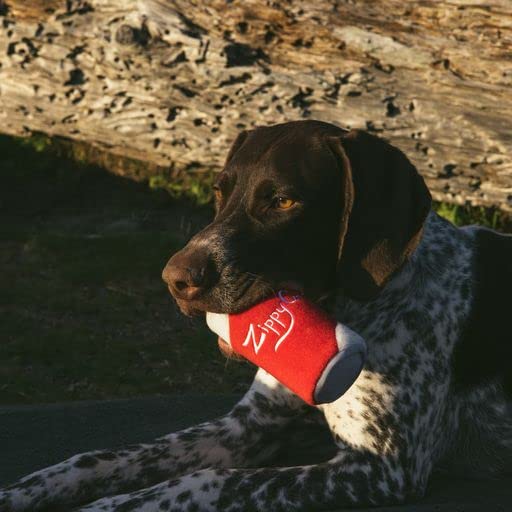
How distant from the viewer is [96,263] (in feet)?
24.5

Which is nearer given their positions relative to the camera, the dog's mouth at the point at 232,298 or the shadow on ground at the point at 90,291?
the dog's mouth at the point at 232,298

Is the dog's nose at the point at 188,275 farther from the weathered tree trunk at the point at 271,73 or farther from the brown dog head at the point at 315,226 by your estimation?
the weathered tree trunk at the point at 271,73

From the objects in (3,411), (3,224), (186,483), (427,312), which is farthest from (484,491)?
(3,224)

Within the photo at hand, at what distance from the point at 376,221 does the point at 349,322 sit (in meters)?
0.43

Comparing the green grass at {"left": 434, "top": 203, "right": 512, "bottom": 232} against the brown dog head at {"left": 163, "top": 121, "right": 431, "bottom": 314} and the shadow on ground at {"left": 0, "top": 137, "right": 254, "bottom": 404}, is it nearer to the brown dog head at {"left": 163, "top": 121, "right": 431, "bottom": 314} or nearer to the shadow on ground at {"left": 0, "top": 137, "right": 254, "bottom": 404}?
the shadow on ground at {"left": 0, "top": 137, "right": 254, "bottom": 404}

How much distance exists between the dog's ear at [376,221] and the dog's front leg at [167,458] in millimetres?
700

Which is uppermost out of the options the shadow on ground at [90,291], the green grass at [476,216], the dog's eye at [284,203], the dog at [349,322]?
the dog's eye at [284,203]

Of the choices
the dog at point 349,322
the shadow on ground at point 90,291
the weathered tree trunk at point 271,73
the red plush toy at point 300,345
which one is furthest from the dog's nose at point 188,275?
the weathered tree trunk at point 271,73

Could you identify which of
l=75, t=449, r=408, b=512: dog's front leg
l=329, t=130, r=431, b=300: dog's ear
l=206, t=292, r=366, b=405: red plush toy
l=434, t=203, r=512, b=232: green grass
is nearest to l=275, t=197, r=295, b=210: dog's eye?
l=329, t=130, r=431, b=300: dog's ear

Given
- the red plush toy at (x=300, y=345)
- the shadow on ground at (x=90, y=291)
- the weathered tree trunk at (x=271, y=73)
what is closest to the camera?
the red plush toy at (x=300, y=345)

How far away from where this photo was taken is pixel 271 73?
7.23 m

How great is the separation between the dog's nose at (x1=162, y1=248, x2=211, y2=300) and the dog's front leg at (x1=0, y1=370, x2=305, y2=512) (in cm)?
78

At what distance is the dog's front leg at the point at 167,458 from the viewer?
3783mm

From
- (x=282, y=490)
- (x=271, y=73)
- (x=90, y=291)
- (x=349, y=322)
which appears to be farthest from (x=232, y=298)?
(x=271, y=73)
